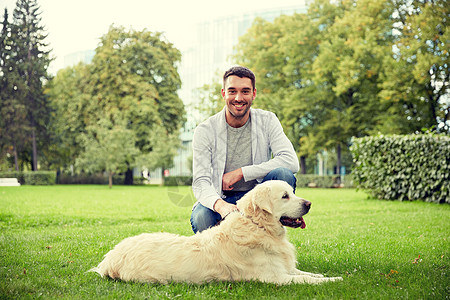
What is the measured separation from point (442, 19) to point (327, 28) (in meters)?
12.1

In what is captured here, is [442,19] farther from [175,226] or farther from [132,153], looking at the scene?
[132,153]

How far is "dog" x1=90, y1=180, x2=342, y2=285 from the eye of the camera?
3.97 meters

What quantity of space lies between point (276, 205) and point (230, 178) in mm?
972

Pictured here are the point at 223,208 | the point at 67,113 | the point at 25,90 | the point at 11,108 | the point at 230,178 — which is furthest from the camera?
the point at 67,113

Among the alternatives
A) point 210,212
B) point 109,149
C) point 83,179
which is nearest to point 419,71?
point 210,212

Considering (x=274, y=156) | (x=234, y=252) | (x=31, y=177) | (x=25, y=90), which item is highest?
(x=25, y=90)

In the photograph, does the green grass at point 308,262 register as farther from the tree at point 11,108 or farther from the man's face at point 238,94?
the tree at point 11,108

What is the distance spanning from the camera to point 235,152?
5.26m

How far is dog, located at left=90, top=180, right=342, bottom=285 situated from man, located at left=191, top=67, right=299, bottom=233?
615 millimetres

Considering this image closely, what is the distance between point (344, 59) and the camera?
90.4 ft

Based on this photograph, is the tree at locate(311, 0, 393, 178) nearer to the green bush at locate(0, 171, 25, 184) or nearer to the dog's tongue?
the dog's tongue

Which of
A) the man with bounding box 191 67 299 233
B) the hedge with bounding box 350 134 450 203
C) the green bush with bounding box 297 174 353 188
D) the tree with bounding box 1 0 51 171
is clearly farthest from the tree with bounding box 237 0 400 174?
the man with bounding box 191 67 299 233

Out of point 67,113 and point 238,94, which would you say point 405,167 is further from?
point 67,113

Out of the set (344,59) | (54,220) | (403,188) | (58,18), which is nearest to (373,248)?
(58,18)
